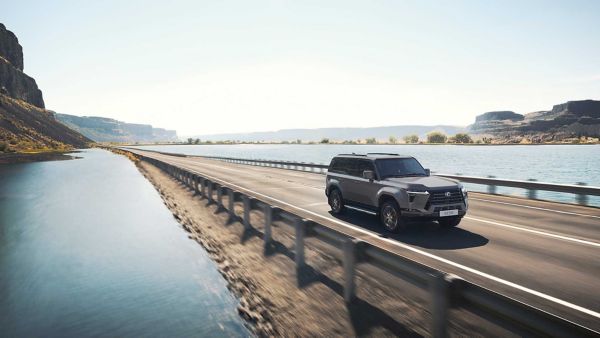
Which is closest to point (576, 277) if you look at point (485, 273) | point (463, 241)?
point (485, 273)

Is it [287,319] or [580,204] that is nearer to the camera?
[287,319]

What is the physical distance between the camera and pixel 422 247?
31.5 ft

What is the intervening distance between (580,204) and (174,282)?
49.7 feet

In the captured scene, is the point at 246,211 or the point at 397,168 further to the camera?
the point at 246,211

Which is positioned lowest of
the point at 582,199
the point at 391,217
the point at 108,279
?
the point at 108,279

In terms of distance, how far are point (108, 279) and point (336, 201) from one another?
273 inches

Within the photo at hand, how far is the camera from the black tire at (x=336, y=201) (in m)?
13.8

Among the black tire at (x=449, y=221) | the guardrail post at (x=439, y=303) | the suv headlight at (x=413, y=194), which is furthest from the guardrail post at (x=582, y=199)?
the guardrail post at (x=439, y=303)

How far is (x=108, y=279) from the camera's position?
1030cm

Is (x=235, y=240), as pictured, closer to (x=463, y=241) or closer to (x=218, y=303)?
(x=218, y=303)

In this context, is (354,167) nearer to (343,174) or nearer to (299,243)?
(343,174)

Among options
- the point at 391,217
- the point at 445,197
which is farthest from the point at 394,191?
the point at 445,197

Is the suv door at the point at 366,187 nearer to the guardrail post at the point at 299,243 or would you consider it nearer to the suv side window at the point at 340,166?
the suv side window at the point at 340,166

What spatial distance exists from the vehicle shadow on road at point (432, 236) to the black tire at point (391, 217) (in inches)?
6.2
